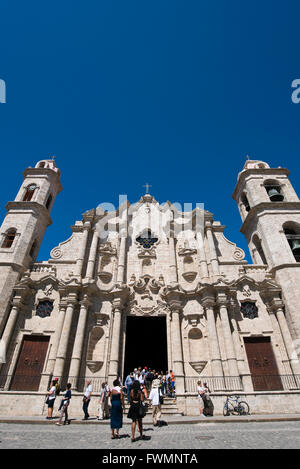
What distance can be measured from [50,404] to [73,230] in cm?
1285

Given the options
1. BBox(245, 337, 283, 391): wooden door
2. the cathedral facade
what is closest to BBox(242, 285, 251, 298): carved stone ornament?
the cathedral facade

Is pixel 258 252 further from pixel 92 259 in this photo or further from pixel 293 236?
pixel 92 259

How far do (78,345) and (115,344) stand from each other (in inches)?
85.5

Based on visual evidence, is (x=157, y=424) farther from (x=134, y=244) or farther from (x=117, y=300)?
(x=134, y=244)

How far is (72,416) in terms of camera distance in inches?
489

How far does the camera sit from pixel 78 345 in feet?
51.2

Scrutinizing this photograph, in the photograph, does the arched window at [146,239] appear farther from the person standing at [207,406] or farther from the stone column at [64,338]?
the person standing at [207,406]

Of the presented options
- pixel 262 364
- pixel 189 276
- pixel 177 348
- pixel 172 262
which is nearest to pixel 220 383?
pixel 177 348

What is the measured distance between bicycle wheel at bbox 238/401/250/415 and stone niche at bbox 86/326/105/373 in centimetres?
794

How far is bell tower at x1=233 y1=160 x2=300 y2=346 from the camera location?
663 inches

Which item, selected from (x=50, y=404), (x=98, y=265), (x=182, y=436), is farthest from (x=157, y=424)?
(x=98, y=265)

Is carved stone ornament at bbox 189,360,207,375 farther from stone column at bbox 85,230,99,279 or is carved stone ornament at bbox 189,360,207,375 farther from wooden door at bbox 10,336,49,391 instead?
wooden door at bbox 10,336,49,391

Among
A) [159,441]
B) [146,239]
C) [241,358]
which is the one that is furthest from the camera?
[146,239]

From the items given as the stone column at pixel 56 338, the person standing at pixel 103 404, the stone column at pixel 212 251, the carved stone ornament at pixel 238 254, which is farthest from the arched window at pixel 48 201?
the person standing at pixel 103 404
